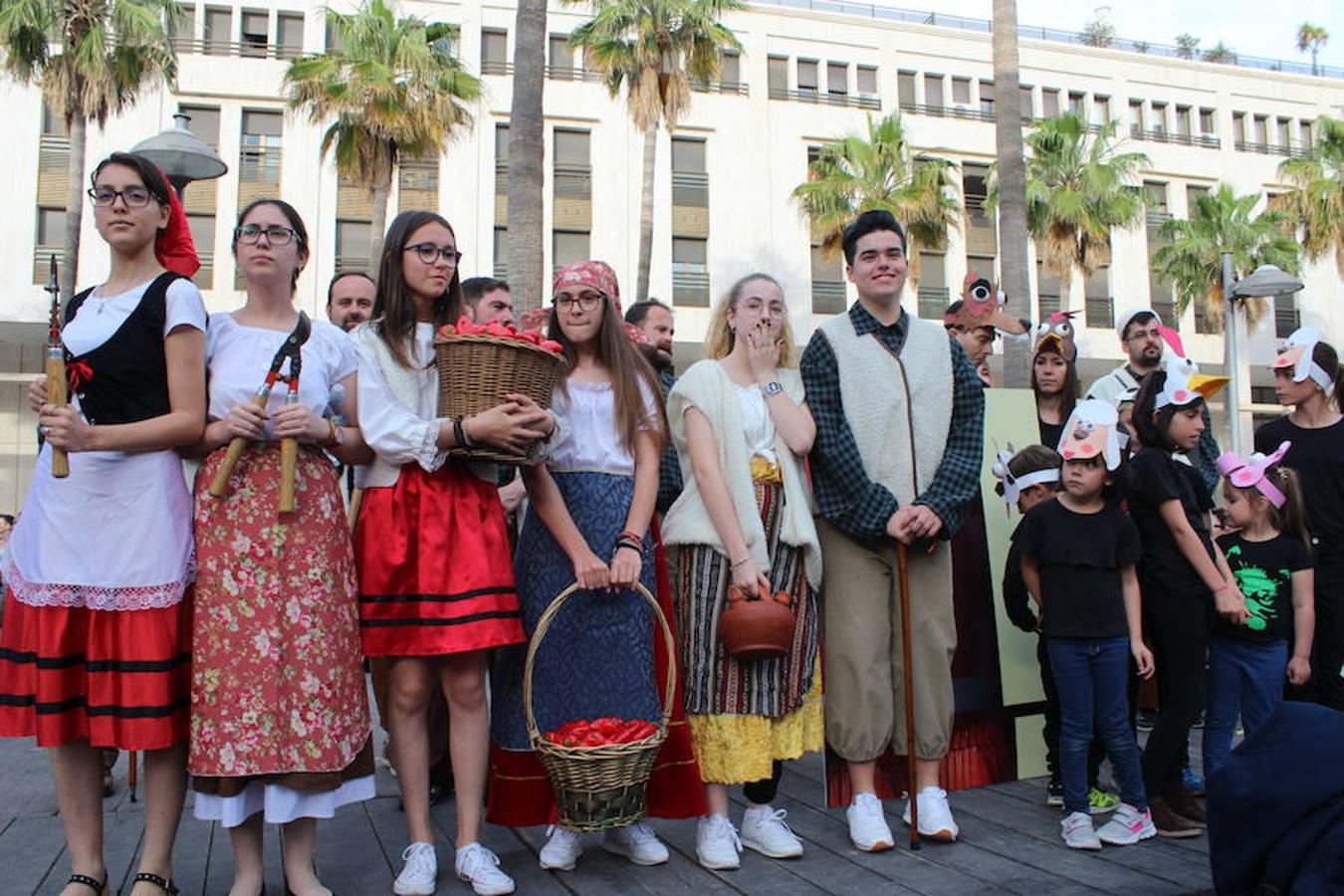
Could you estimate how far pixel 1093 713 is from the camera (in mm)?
4281

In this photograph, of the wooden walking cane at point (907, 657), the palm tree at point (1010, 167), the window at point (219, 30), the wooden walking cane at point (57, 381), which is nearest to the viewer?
the wooden walking cane at point (57, 381)

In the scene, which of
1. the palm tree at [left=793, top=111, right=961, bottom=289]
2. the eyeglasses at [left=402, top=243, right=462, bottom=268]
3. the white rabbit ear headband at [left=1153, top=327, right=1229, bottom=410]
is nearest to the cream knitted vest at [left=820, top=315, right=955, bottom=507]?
the white rabbit ear headband at [left=1153, top=327, right=1229, bottom=410]

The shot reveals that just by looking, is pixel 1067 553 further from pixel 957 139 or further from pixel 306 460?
pixel 957 139

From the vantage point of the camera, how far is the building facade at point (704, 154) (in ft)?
86.1

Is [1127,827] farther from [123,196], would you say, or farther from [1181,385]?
[123,196]

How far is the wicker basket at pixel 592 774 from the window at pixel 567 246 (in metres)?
25.1

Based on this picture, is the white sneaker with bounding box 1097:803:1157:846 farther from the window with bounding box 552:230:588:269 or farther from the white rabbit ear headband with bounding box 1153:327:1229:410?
the window with bounding box 552:230:588:269

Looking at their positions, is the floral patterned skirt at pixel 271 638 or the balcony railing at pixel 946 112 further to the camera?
the balcony railing at pixel 946 112

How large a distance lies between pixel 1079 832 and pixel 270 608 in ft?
9.87

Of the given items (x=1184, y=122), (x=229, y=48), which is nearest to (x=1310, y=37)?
(x=1184, y=122)

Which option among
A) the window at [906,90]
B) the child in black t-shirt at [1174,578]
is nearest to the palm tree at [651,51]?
the window at [906,90]

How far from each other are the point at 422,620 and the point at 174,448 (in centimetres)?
92

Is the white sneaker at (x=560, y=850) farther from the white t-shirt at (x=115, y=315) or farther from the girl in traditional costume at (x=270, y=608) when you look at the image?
the white t-shirt at (x=115, y=315)

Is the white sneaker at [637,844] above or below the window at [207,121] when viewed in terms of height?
below
